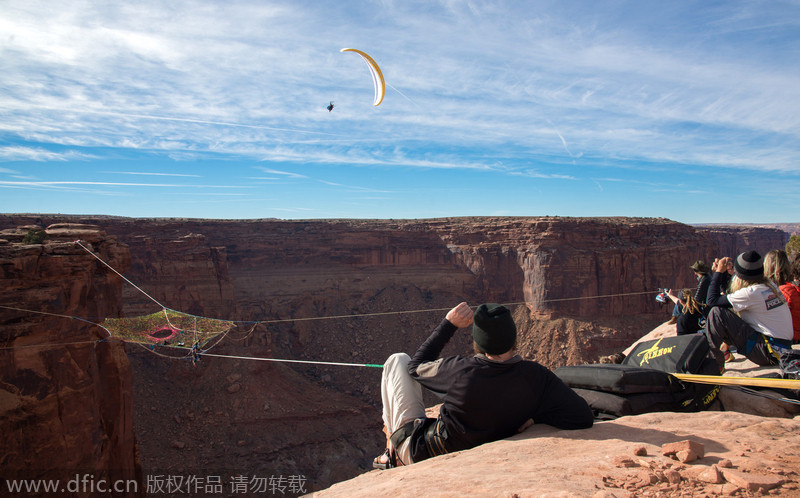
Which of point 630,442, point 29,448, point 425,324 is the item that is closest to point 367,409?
point 425,324

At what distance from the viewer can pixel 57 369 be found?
803cm

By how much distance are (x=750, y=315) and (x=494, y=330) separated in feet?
14.0

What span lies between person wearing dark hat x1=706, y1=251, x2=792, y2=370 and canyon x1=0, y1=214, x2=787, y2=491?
997 centimetres

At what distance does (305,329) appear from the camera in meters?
29.3

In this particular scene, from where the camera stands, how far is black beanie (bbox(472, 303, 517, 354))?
12.9 feet

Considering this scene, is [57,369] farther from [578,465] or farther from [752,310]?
[752,310]

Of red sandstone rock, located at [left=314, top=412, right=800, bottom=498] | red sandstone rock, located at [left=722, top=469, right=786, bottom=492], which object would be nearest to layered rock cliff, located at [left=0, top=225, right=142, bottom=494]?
red sandstone rock, located at [left=314, top=412, right=800, bottom=498]

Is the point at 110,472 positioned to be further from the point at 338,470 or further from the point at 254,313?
the point at 254,313

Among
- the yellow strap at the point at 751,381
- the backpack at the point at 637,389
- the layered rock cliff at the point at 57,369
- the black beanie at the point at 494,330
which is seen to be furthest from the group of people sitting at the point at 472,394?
the layered rock cliff at the point at 57,369

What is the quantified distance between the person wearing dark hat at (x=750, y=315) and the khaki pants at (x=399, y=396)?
372 centimetres

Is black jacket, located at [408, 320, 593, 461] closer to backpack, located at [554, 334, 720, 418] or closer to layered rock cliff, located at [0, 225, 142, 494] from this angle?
backpack, located at [554, 334, 720, 418]

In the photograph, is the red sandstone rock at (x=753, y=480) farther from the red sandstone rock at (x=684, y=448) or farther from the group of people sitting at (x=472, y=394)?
the group of people sitting at (x=472, y=394)

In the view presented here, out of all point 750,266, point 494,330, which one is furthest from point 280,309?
point 494,330

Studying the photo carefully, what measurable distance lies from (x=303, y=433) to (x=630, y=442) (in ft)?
65.5
